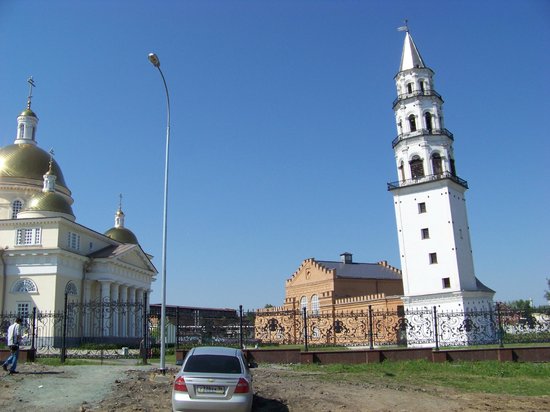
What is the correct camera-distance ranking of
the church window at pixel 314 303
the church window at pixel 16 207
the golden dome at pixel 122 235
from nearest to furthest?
the church window at pixel 16 207
the golden dome at pixel 122 235
the church window at pixel 314 303

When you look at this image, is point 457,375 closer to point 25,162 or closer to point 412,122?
point 412,122

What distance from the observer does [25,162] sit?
48.6 metres

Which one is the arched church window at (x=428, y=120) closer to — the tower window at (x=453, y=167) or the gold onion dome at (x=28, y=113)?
the tower window at (x=453, y=167)

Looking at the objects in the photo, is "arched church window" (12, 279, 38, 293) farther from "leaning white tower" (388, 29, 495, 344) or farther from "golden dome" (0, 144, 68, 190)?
"leaning white tower" (388, 29, 495, 344)

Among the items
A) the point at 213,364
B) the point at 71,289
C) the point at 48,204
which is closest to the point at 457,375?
the point at 213,364

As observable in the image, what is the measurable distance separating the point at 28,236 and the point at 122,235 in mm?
15080

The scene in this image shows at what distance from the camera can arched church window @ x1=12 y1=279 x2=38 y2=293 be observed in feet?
131

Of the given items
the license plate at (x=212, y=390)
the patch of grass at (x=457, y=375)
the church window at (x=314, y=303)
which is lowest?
the patch of grass at (x=457, y=375)

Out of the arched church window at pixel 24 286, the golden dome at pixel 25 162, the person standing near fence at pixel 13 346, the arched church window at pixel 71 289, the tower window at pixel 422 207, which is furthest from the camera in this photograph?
the golden dome at pixel 25 162

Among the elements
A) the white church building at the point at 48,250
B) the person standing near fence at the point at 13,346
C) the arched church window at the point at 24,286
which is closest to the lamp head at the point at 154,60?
the person standing near fence at the point at 13,346

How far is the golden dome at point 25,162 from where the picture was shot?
47938 mm

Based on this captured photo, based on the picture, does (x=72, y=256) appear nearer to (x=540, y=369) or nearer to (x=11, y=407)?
(x=11, y=407)

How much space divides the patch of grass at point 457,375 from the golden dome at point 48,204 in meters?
30.7

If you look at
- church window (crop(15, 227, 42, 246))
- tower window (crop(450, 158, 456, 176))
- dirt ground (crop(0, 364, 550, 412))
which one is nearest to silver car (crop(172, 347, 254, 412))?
dirt ground (crop(0, 364, 550, 412))
